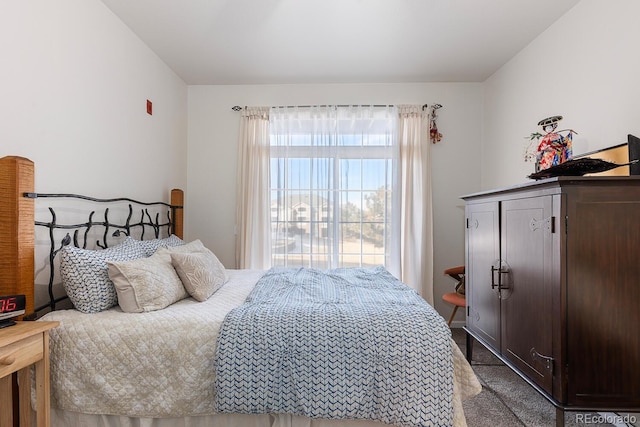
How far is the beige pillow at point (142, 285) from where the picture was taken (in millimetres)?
1750

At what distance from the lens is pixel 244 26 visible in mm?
2557

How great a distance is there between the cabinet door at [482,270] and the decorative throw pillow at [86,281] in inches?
88.3

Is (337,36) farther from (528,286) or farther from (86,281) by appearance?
(86,281)

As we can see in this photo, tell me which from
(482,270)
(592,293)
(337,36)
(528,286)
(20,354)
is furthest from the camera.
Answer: (337,36)

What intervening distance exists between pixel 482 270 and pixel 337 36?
2.11 meters

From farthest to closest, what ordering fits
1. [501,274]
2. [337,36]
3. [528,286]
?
[337,36] < [501,274] < [528,286]

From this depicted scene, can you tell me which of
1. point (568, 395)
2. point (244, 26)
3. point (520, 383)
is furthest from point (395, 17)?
point (520, 383)

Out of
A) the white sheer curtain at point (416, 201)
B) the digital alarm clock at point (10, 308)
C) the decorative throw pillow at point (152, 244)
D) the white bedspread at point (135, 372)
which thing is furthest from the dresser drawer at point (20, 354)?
the white sheer curtain at point (416, 201)

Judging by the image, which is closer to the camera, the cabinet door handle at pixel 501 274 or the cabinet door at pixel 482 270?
the cabinet door handle at pixel 501 274

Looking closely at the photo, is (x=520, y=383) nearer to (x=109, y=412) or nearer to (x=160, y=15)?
(x=109, y=412)

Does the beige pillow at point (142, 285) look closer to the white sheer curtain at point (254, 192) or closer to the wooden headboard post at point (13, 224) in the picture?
the wooden headboard post at point (13, 224)

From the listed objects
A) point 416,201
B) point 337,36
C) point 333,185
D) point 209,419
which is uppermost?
point 337,36

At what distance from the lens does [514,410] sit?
210 centimetres

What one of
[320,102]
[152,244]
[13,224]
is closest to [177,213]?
[152,244]
